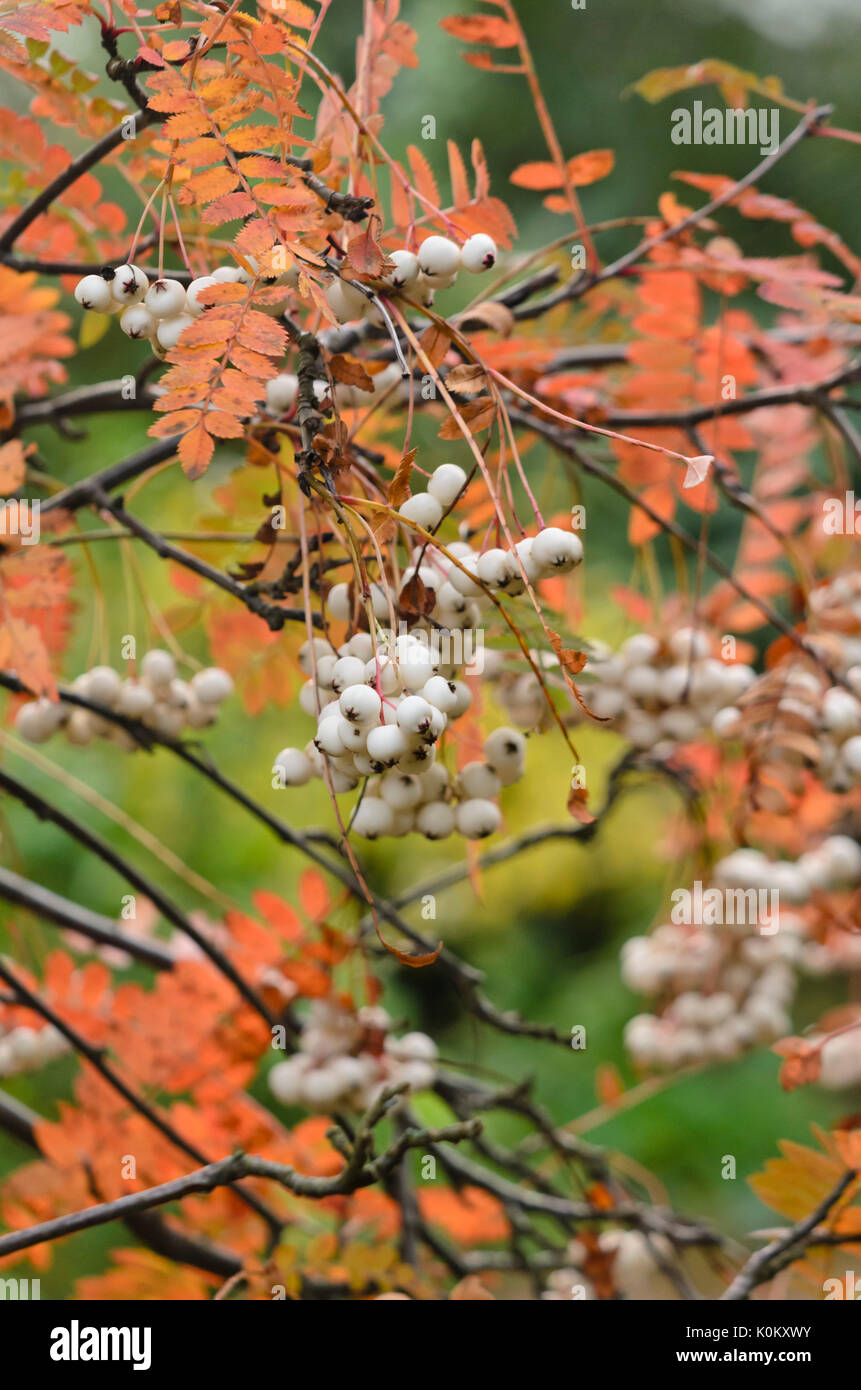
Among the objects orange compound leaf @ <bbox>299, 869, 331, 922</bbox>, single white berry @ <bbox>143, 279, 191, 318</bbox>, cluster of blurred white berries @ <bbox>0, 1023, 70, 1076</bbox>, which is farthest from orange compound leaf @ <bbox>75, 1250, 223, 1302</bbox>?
single white berry @ <bbox>143, 279, 191, 318</bbox>

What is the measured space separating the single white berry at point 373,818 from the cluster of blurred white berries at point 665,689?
32cm

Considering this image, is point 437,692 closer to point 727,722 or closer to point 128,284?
point 128,284

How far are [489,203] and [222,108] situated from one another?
160 millimetres

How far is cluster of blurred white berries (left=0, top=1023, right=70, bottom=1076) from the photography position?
38.4 inches

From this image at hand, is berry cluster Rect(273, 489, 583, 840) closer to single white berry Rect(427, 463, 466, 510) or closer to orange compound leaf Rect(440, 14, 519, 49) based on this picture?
single white berry Rect(427, 463, 466, 510)

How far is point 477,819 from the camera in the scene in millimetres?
540

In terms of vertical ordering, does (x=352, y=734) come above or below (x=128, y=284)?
below

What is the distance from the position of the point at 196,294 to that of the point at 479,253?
122 millimetres

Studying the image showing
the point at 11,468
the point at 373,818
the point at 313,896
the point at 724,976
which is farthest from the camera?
the point at 724,976

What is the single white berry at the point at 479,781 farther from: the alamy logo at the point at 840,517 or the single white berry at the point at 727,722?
the alamy logo at the point at 840,517

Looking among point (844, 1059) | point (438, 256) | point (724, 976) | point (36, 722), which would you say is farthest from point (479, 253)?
point (844, 1059)

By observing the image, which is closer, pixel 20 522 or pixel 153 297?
pixel 153 297
